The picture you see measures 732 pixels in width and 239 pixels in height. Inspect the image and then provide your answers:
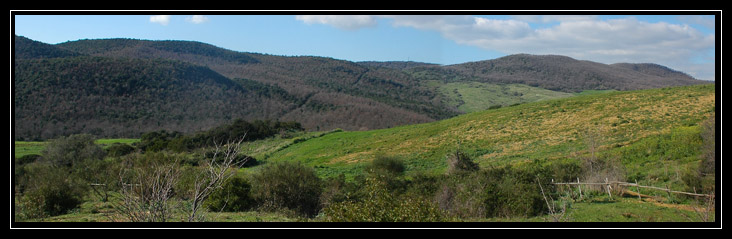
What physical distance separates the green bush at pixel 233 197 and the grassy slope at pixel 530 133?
12.6 m

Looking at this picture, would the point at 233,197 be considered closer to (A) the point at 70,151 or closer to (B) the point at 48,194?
(B) the point at 48,194

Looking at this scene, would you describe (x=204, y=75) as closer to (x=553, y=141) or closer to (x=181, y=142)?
(x=181, y=142)

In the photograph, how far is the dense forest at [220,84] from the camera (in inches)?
1221

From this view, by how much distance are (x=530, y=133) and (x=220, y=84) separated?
6012 cm

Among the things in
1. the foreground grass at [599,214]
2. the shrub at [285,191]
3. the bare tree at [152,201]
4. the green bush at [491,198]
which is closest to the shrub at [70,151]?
the foreground grass at [599,214]

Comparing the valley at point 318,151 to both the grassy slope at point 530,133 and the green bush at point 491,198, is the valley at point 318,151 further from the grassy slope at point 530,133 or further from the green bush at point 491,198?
the grassy slope at point 530,133

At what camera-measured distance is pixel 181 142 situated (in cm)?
3725

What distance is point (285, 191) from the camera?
49.4 feet

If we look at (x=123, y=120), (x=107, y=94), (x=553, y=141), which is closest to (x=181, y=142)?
(x=123, y=120)

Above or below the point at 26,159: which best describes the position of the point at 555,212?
below

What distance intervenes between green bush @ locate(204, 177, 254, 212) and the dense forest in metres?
6.80

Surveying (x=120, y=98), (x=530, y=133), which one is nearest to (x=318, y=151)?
(x=530, y=133)

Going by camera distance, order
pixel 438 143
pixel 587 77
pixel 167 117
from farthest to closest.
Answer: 1. pixel 587 77
2. pixel 167 117
3. pixel 438 143
